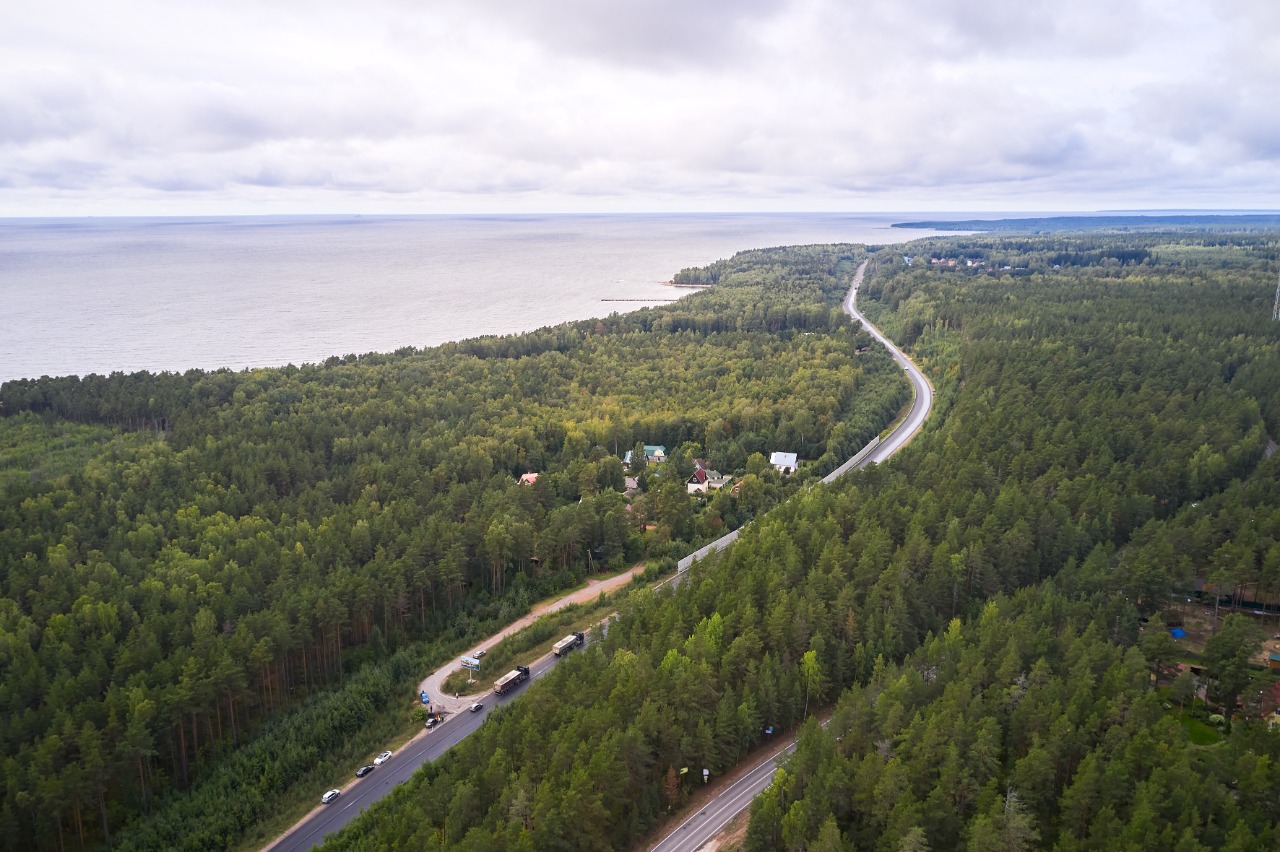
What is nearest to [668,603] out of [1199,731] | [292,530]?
[1199,731]

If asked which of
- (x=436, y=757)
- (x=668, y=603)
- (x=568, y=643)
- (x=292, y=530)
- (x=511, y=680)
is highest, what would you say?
(x=292, y=530)

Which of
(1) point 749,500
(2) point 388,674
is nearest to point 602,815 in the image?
(2) point 388,674

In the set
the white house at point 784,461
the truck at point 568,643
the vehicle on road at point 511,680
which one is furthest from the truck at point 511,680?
the white house at point 784,461

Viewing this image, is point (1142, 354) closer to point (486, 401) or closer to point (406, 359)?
point (486, 401)

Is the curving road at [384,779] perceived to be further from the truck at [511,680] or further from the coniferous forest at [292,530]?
the coniferous forest at [292,530]

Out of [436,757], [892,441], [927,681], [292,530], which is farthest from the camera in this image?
[892,441]

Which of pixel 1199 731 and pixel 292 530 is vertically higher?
pixel 292 530

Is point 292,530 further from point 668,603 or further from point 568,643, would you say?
point 668,603

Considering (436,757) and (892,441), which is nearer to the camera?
(436,757)
